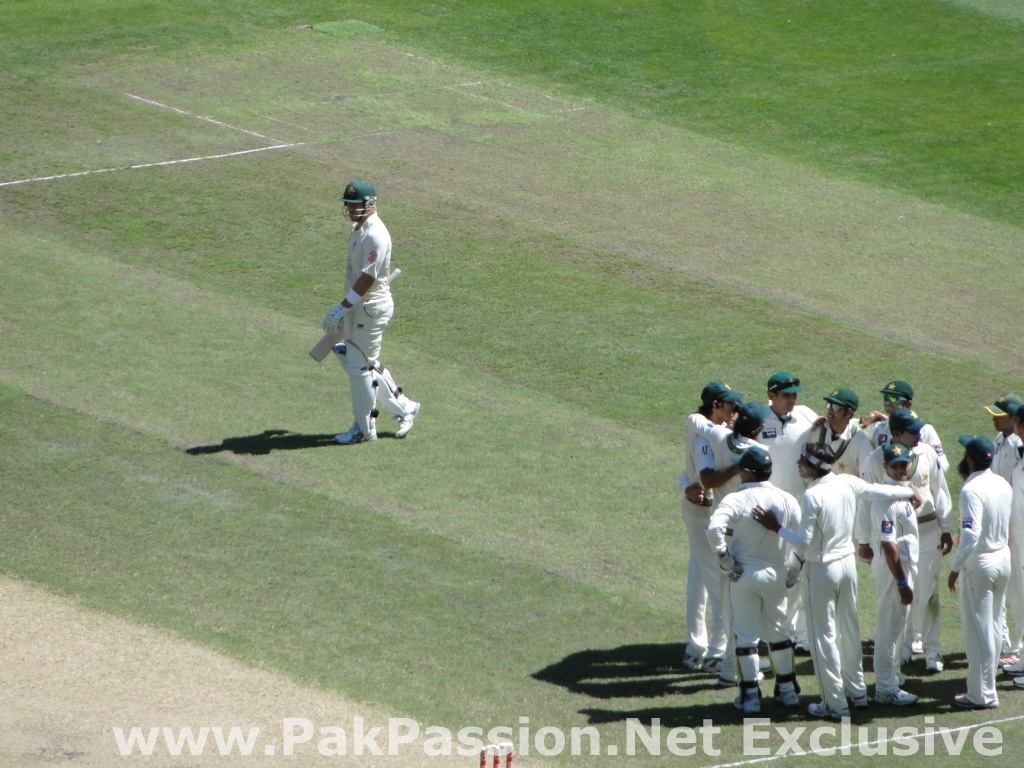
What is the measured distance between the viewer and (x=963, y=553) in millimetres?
9023

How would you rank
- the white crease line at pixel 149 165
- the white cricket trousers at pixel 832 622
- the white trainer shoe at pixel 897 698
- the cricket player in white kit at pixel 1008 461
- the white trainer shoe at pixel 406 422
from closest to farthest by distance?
1. the white cricket trousers at pixel 832 622
2. the white trainer shoe at pixel 897 698
3. the cricket player in white kit at pixel 1008 461
4. the white trainer shoe at pixel 406 422
5. the white crease line at pixel 149 165

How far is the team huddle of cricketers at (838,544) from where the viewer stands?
345 inches

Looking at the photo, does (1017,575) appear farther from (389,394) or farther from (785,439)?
(389,394)

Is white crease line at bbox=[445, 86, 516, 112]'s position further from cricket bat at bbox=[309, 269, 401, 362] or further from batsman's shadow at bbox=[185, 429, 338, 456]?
batsman's shadow at bbox=[185, 429, 338, 456]

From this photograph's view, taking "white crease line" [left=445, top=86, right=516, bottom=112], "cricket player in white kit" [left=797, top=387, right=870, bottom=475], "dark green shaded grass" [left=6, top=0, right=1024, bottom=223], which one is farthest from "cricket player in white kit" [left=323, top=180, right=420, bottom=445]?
"dark green shaded grass" [left=6, top=0, right=1024, bottom=223]

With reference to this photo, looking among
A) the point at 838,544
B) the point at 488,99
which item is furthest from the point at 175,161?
the point at 838,544

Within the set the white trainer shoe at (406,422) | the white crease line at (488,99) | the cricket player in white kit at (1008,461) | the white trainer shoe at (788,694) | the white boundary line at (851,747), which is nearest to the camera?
the white boundary line at (851,747)

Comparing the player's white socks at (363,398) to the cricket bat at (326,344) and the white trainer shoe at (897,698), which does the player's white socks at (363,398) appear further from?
the white trainer shoe at (897,698)

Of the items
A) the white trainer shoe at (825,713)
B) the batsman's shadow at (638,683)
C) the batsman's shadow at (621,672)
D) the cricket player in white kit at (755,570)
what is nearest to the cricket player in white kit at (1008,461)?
the white trainer shoe at (825,713)

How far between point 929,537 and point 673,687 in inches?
81.7

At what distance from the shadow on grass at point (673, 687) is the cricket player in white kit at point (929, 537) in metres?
0.22

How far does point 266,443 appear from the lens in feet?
41.3

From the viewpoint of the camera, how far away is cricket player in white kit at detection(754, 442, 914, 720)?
8.68 metres

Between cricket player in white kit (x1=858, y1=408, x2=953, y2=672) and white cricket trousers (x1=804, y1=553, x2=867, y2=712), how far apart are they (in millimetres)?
741
